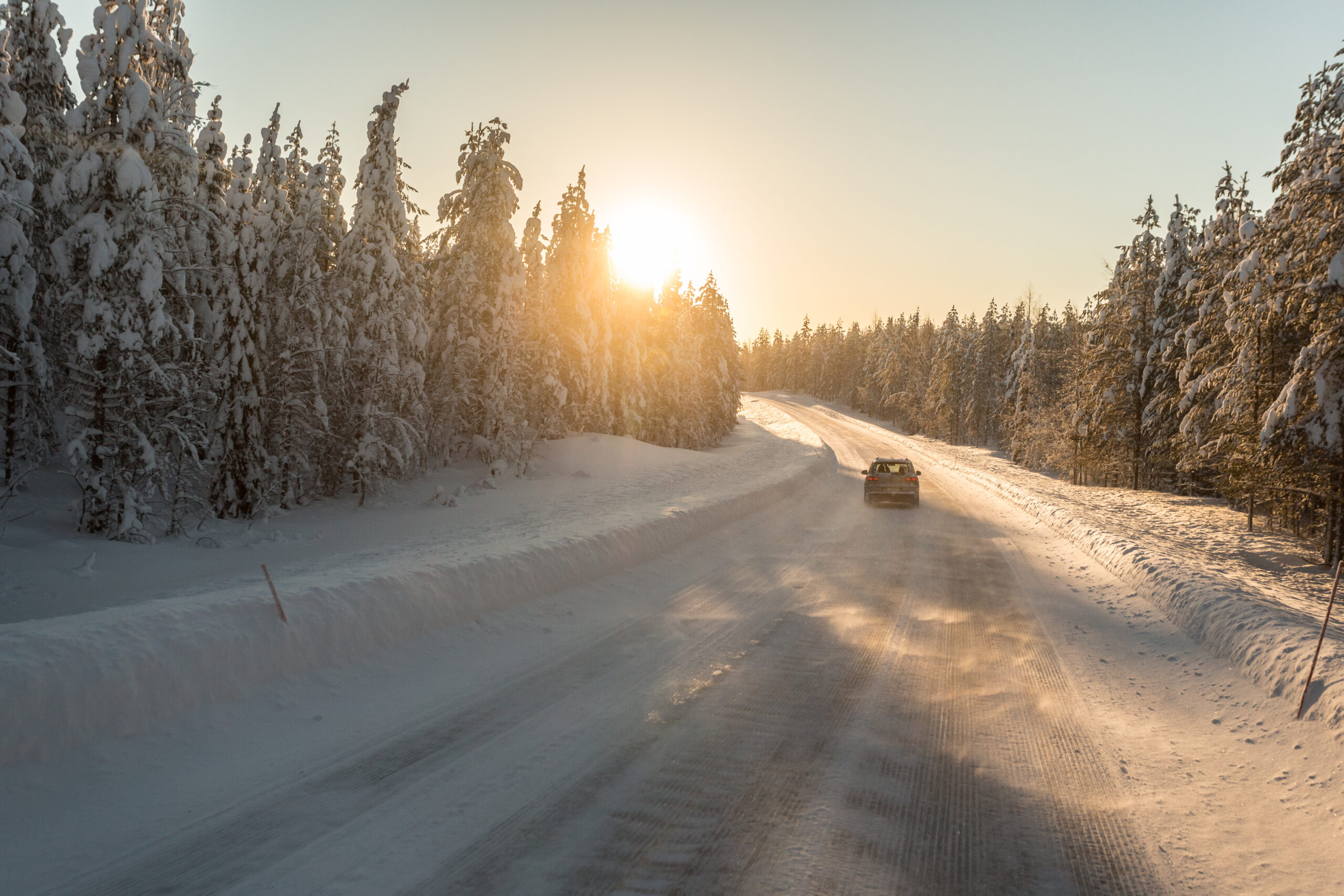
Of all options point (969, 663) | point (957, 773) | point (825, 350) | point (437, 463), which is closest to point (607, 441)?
point (437, 463)

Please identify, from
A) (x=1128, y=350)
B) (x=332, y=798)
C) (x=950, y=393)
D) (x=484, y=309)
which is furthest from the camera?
(x=950, y=393)

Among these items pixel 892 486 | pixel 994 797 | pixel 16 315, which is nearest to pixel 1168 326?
pixel 892 486

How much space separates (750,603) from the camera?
1039cm

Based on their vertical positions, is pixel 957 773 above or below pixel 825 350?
below

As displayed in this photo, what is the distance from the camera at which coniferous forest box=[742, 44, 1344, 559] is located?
12938mm

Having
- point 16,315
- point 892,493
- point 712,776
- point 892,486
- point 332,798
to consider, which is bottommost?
point 332,798

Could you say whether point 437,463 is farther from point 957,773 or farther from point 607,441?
point 957,773

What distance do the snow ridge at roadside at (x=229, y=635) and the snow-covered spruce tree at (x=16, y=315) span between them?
11.9 metres

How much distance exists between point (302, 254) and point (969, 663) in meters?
23.9

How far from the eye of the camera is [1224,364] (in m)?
19.0

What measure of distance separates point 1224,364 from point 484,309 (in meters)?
25.3

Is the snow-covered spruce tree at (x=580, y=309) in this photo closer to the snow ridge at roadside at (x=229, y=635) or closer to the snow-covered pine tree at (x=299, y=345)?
the snow-covered pine tree at (x=299, y=345)

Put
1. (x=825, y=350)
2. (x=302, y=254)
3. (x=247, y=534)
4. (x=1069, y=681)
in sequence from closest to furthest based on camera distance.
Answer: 1. (x=1069, y=681)
2. (x=247, y=534)
3. (x=302, y=254)
4. (x=825, y=350)

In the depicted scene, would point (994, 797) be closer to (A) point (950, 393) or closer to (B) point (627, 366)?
(B) point (627, 366)
